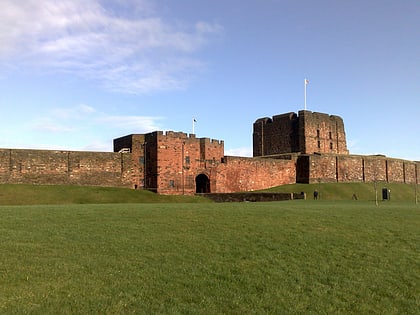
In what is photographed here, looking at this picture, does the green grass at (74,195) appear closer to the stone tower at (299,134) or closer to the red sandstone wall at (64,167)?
the red sandstone wall at (64,167)

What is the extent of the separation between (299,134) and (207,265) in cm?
5368

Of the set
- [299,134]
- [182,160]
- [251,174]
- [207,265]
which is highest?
[299,134]

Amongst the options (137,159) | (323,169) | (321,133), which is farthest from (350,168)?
(137,159)

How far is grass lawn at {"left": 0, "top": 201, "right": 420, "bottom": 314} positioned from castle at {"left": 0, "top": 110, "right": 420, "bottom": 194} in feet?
77.2

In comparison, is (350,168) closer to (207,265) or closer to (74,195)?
(74,195)

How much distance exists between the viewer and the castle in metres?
38.1

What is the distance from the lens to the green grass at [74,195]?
3266 centimetres

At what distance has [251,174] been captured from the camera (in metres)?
48.4

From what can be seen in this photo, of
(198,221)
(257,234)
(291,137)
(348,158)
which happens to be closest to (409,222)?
(257,234)

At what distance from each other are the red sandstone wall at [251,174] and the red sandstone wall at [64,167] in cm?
1025

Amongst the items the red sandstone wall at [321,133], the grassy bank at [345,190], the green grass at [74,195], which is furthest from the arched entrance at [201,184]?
the red sandstone wall at [321,133]

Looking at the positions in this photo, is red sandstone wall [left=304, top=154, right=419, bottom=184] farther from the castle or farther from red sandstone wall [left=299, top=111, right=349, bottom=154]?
red sandstone wall [left=299, top=111, right=349, bottom=154]

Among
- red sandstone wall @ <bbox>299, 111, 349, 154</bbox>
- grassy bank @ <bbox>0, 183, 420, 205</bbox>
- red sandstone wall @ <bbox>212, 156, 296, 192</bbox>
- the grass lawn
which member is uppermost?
red sandstone wall @ <bbox>299, 111, 349, 154</bbox>

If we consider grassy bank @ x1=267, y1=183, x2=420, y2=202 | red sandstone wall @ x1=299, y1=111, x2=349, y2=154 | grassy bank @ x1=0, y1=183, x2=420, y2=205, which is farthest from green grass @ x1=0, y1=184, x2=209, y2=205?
red sandstone wall @ x1=299, y1=111, x2=349, y2=154
